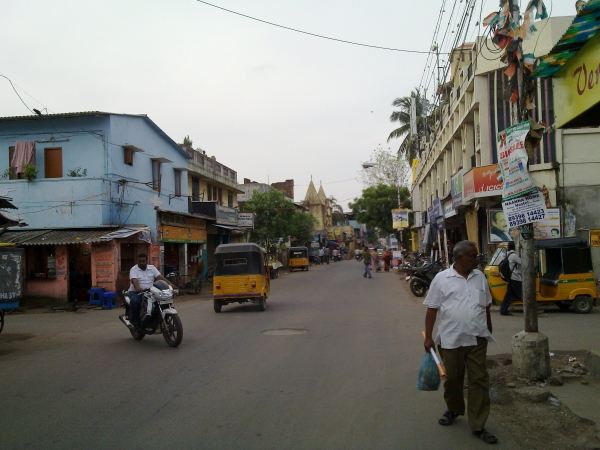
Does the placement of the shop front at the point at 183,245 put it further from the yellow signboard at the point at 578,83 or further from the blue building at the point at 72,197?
the yellow signboard at the point at 578,83

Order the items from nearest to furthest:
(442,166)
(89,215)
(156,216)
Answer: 1. (89,215)
2. (156,216)
3. (442,166)

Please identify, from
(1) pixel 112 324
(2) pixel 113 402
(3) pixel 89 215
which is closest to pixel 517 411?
(2) pixel 113 402

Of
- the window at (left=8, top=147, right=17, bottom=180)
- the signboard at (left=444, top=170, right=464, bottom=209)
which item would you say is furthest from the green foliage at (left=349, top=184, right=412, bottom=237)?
Result: the window at (left=8, top=147, right=17, bottom=180)

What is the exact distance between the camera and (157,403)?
6.02 metres

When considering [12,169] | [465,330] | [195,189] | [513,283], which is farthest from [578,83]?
[195,189]

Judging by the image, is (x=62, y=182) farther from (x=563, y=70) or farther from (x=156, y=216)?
(x=563, y=70)

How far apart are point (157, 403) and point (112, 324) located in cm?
843

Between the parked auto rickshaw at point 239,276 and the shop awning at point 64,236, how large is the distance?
533 cm

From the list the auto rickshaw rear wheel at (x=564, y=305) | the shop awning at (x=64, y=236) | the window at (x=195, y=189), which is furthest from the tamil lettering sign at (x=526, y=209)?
the window at (x=195, y=189)

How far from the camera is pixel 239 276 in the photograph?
15.3m

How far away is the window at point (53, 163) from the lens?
69.5 ft

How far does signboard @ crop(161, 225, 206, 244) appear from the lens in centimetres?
2490

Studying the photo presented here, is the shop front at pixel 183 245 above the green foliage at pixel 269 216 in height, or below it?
below

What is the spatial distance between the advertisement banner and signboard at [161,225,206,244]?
1949 centimetres
